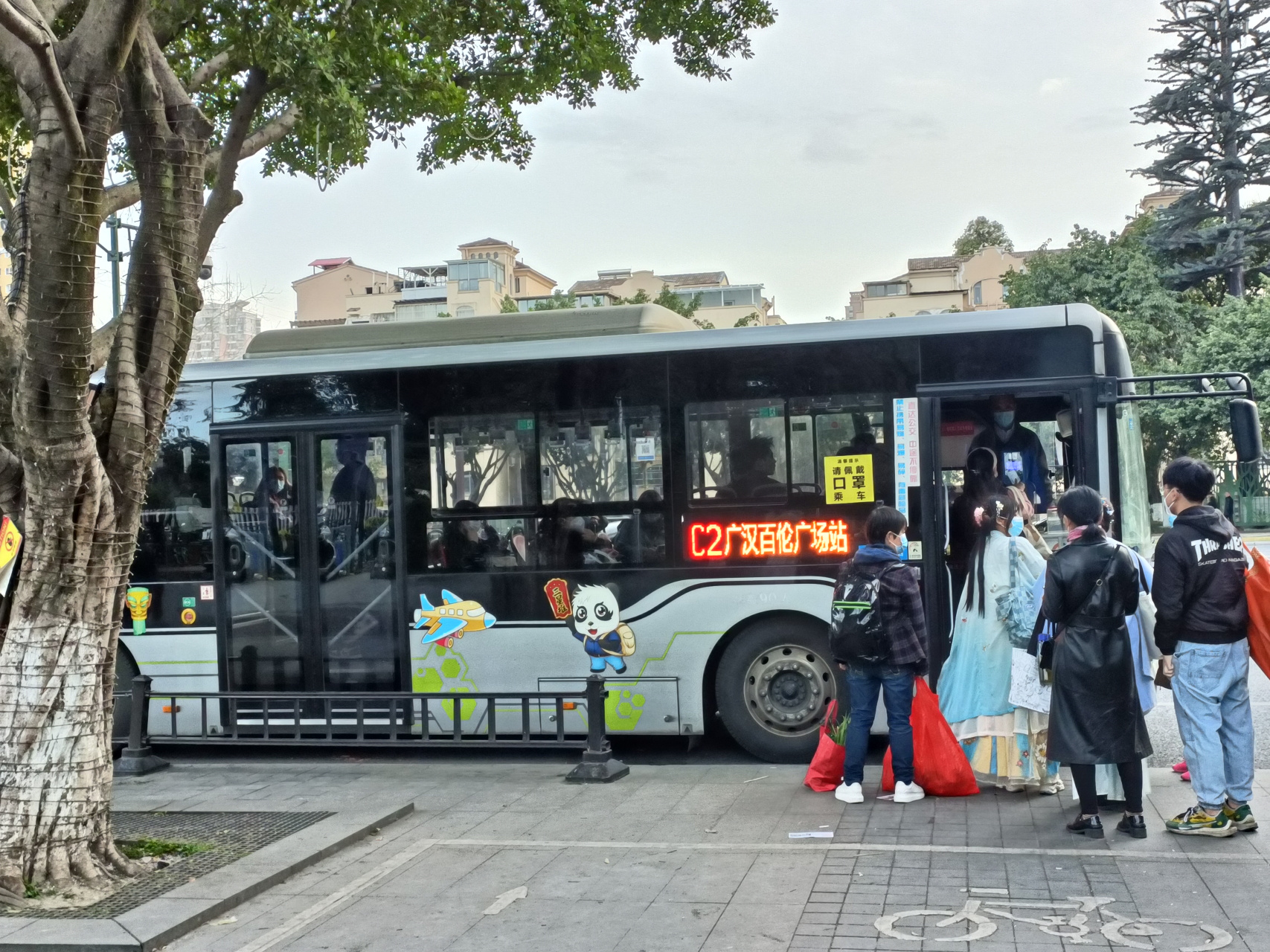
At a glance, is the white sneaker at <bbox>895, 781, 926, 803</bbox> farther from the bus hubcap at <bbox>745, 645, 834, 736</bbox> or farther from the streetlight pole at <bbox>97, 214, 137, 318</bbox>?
the streetlight pole at <bbox>97, 214, 137, 318</bbox>

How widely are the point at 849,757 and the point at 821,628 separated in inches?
59.6

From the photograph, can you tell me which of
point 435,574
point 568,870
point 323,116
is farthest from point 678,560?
point 323,116

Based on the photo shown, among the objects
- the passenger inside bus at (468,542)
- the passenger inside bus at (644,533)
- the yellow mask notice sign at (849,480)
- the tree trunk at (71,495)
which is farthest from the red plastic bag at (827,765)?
the tree trunk at (71,495)

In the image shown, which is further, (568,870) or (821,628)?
(821,628)

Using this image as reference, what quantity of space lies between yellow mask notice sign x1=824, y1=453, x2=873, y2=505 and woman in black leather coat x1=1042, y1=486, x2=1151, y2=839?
→ 2346 millimetres

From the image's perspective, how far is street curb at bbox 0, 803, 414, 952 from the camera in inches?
213

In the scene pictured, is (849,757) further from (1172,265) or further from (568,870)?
(1172,265)

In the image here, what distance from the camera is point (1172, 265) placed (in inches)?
1646

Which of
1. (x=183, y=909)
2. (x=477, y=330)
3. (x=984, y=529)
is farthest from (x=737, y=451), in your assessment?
(x=183, y=909)

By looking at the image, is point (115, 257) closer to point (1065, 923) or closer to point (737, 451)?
point (737, 451)

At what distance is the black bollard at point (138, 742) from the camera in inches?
378

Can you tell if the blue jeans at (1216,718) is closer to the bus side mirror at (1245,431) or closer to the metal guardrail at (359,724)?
the bus side mirror at (1245,431)

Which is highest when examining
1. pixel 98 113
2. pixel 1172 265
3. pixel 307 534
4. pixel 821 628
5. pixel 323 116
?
pixel 1172 265

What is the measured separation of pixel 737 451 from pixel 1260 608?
3.75 metres
